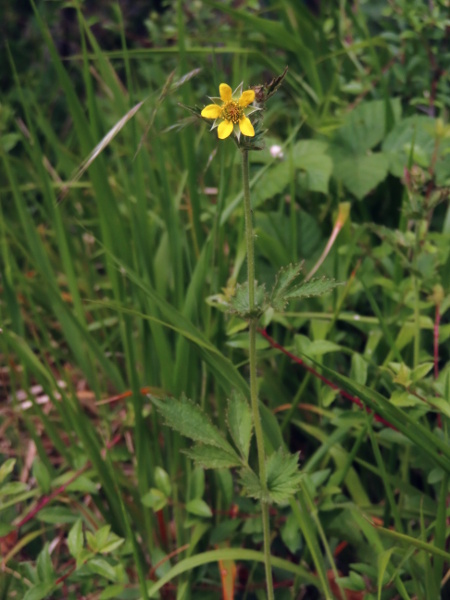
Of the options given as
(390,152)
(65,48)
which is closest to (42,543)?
(390,152)

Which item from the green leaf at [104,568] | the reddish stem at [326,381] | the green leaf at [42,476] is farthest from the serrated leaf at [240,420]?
the green leaf at [42,476]

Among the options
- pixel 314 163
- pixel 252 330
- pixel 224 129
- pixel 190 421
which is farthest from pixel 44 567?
pixel 314 163

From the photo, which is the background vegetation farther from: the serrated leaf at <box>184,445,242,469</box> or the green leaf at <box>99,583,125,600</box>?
the serrated leaf at <box>184,445,242,469</box>

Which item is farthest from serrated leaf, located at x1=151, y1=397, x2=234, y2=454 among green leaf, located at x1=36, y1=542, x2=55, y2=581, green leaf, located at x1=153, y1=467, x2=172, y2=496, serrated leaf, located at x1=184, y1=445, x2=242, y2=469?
green leaf, located at x1=36, y1=542, x2=55, y2=581

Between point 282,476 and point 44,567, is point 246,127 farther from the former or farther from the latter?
point 44,567

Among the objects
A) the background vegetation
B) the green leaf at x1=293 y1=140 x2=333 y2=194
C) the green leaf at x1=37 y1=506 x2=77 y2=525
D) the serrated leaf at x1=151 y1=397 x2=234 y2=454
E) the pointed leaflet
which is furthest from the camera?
the green leaf at x1=293 y1=140 x2=333 y2=194

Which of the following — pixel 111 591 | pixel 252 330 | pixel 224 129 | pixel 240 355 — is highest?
pixel 224 129

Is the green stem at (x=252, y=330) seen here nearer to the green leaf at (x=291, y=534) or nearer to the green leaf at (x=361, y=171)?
the green leaf at (x=291, y=534)
